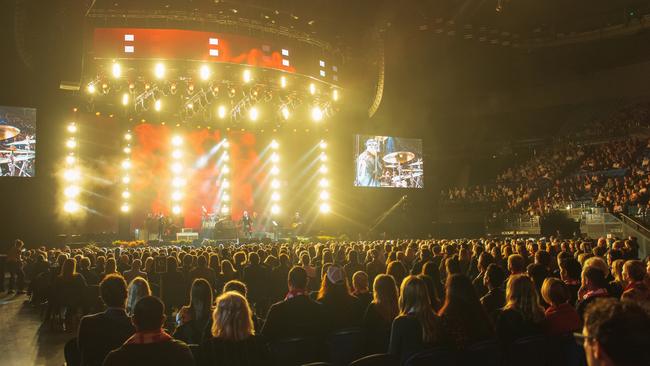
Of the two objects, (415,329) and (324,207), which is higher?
(324,207)

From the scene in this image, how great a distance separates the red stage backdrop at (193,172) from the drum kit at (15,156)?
5.54 meters

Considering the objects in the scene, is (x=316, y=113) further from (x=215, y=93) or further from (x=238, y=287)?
(x=238, y=287)

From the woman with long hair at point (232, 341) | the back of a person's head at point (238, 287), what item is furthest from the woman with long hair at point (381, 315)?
the woman with long hair at point (232, 341)

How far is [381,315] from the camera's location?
493 centimetres

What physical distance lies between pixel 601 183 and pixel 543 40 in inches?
390

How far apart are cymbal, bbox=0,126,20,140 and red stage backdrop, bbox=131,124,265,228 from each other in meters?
6.16

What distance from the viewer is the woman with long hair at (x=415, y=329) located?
160 inches

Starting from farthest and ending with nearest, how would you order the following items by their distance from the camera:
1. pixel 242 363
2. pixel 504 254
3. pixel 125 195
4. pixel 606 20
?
pixel 606 20 → pixel 125 195 → pixel 504 254 → pixel 242 363

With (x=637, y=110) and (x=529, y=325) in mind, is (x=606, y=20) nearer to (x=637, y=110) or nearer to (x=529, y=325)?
(x=637, y=110)

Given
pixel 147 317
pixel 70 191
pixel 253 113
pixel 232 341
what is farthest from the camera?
pixel 253 113

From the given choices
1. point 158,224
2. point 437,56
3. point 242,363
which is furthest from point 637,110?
point 242,363

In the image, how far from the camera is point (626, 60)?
30000 millimetres

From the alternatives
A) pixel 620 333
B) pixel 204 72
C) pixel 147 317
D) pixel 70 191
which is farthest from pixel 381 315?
pixel 70 191

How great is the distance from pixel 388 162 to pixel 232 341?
2828 centimetres
